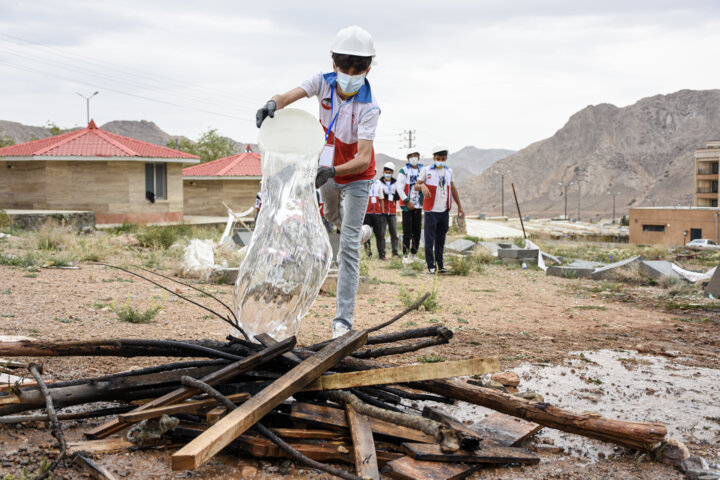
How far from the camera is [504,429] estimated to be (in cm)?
293

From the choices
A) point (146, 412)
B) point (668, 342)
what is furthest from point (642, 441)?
point (668, 342)

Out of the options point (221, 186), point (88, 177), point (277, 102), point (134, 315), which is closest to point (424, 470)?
point (277, 102)

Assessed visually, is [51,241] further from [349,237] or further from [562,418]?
[562,418]

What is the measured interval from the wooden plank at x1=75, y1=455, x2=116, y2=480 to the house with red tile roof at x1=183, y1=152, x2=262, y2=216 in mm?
27759

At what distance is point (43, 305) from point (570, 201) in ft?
373

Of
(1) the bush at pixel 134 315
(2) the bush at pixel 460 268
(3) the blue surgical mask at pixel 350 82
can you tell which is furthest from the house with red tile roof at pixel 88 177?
(3) the blue surgical mask at pixel 350 82

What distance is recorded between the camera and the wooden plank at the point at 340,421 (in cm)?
260

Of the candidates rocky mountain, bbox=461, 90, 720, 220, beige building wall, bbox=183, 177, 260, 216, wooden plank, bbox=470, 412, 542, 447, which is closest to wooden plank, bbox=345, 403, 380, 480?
wooden plank, bbox=470, 412, 542, 447

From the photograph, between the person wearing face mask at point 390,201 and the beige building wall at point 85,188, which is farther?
the beige building wall at point 85,188

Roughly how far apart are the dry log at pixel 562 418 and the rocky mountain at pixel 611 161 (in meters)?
103

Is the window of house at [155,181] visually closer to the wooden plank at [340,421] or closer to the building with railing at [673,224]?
the wooden plank at [340,421]

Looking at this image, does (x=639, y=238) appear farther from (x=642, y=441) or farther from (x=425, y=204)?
(x=642, y=441)

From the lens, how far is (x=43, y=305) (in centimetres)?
580

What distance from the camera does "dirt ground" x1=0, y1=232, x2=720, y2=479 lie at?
251 centimetres
